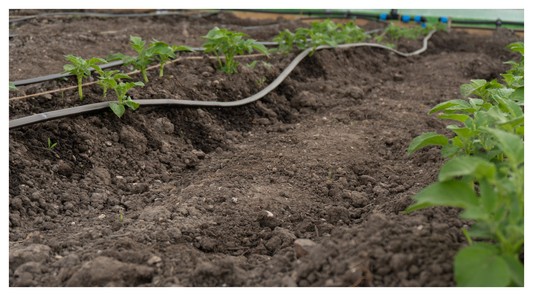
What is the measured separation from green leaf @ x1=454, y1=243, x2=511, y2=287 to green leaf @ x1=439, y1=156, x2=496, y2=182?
0.26 meters

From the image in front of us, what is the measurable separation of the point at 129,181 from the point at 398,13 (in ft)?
33.0

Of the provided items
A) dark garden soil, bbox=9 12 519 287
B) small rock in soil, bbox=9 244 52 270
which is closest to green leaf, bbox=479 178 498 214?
dark garden soil, bbox=9 12 519 287

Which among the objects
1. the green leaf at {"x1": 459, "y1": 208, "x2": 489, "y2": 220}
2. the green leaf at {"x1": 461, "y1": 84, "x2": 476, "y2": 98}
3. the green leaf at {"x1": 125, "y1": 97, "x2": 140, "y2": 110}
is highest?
the green leaf at {"x1": 461, "y1": 84, "x2": 476, "y2": 98}

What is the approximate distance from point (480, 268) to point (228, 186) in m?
1.66

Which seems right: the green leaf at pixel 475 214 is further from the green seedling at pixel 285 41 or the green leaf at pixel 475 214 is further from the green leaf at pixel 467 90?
the green seedling at pixel 285 41

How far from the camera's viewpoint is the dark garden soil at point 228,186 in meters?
1.48

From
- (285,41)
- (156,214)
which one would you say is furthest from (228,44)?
(156,214)

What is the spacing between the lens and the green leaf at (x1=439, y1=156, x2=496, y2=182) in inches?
46.0

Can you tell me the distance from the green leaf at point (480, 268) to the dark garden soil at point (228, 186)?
0.11m

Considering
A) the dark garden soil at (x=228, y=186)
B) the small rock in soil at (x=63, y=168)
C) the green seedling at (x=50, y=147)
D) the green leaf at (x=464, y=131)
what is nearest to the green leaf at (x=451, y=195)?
the dark garden soil at (x=228, y=186)

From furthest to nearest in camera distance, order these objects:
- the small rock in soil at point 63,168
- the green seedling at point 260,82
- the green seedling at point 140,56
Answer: the green seedling at point 260,82 < the green seedling at point 140,56 < the small rock in soil at point 63,168

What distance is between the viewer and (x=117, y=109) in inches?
110

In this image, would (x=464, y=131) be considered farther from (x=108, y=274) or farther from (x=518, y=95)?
(x=108, y=274)

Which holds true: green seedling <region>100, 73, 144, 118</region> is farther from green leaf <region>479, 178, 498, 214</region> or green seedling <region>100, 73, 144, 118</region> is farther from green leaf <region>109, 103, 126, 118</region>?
green leaf <region>479, 178, 498, 214</region>
